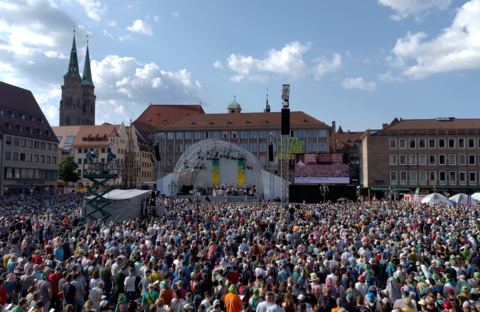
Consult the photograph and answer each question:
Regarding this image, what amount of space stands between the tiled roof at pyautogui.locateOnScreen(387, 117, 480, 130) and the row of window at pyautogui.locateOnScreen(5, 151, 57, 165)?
54136 millimetres

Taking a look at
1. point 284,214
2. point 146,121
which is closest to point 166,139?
point 146,121

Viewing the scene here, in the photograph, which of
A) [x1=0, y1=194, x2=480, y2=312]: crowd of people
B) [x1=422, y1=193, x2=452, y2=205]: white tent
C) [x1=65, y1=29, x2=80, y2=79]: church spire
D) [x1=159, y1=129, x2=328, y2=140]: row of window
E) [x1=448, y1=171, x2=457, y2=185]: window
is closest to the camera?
[x1=0, y1=194, x2=480, y2=312]: crowd of people

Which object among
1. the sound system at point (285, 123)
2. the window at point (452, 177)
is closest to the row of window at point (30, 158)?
the sound system at point (285, 123)

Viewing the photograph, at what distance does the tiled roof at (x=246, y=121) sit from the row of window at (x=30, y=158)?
24402 millimetres

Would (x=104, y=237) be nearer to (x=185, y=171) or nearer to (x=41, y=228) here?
(x=41, y=228)

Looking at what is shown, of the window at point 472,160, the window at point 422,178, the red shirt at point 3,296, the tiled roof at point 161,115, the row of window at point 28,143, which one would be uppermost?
the tiled roof at point 161,115

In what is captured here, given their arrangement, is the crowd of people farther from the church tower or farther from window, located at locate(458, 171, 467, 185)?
the church tower

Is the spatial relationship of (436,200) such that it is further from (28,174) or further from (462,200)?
(28,174)

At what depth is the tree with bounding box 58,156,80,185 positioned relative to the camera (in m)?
80.2

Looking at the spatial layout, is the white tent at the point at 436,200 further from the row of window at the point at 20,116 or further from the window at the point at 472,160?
the row of window at the point at 20,116

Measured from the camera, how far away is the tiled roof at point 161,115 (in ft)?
370

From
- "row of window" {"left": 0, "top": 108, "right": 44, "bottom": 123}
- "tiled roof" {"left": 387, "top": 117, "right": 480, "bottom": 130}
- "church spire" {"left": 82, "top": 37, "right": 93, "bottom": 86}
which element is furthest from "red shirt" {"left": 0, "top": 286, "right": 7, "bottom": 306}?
"church spire" {"left": 82, "top": 37, "right": 93, "bottom": 86}

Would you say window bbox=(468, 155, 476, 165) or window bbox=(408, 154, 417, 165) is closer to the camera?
window bbox=(468, 155, 476, 165)

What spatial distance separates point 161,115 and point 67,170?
125ft
